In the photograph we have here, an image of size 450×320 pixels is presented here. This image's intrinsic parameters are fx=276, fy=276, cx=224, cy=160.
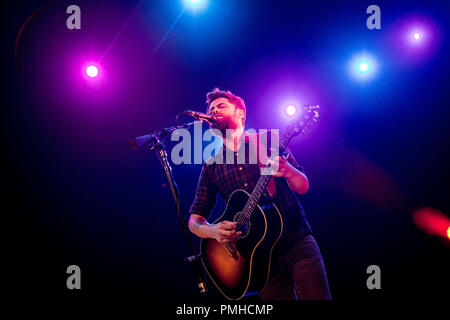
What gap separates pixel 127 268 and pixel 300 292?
2123mm

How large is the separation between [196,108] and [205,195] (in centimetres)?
144

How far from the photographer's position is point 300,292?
1841 millimetres

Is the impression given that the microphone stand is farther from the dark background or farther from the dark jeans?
the dark background

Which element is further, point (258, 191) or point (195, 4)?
point (195, 4)

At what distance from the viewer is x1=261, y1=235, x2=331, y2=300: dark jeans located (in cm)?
180

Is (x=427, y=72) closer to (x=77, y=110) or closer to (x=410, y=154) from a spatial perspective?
(x=410, y=154)

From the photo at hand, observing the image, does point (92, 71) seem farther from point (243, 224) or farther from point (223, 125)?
point (243, 224)

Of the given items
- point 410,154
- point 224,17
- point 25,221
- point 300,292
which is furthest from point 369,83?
point 25,221

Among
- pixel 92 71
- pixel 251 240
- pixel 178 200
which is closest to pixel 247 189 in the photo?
pixel 251 240

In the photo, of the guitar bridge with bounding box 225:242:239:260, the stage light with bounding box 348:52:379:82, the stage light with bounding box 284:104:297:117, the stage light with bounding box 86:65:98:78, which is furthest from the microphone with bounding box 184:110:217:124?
the stage light with bounding box 348:52:379:82

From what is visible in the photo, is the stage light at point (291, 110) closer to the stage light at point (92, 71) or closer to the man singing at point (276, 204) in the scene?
the man singing at point (276, 204)

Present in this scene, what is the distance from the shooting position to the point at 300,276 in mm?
1853

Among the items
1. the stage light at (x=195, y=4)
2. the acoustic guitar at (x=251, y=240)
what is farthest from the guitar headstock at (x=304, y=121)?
the stage light at (x=195, y=4)
